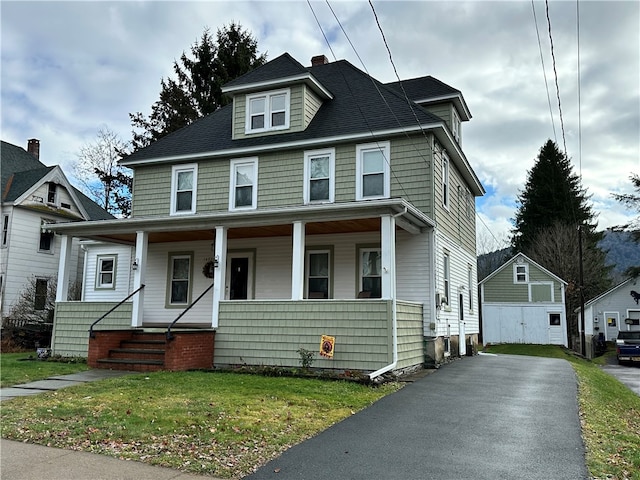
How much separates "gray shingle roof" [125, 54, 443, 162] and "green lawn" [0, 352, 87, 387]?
6874 millimetres

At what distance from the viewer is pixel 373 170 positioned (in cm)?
1421

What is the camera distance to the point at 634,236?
31688 millimetres

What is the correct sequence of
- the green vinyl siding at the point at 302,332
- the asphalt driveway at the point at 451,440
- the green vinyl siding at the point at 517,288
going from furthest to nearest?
the green vinyl siding at the point at 517,288 → the green vinyl siding at the point at 302,332 → the asphalt driveway at the point at 451,440

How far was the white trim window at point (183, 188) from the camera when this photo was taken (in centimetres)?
1628

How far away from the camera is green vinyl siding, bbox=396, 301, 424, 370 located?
→ 11.3 m

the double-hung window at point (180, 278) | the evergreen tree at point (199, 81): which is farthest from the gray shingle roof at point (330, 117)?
the evergreen tree at point (199, 81)

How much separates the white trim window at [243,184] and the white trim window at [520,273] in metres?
22.3

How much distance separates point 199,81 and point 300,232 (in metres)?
22.5

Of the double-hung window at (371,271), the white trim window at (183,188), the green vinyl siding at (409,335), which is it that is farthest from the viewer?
the white trim window at (183,188)

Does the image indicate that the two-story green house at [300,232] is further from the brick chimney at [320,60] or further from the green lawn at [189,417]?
the green lawn at [189,417]

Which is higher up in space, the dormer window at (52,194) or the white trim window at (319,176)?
the dormer window at (52,194)

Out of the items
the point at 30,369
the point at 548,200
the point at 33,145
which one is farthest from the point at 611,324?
the point at 33,145

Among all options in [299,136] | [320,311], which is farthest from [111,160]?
[320,311]

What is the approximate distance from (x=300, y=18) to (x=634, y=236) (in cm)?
3052
